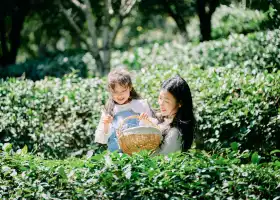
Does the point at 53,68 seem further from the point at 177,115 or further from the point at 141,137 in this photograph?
the point at 141,137

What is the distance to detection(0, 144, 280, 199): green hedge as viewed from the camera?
144 inches

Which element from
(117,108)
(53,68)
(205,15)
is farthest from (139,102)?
(205,15)

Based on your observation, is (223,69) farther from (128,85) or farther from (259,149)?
(128,85)

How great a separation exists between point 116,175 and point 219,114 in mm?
2501

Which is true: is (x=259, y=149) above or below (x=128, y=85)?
below

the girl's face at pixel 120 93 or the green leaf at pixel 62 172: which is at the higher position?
the girl's face at pixel 120 93

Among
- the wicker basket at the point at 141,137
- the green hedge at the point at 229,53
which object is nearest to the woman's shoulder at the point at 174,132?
the wicker basket at the point at 141,137

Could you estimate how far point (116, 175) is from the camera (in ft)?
12.3

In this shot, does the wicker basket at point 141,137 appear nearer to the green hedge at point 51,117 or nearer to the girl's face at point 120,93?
the girl's face at point 120,93

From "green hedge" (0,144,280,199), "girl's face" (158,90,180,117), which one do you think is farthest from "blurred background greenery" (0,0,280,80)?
"green hedge" (0,144,280,199)

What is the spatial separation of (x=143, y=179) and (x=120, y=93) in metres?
1.83

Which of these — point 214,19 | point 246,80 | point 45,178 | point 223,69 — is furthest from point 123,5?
point 214,19

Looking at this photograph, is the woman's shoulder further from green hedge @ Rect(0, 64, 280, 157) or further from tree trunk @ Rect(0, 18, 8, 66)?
tree trunk @ Rect(0, 18, 8, 66)

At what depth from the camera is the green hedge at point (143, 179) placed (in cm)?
366
